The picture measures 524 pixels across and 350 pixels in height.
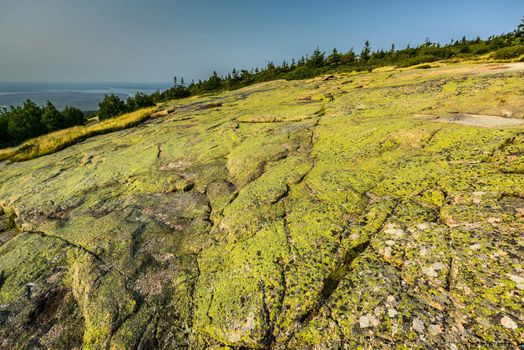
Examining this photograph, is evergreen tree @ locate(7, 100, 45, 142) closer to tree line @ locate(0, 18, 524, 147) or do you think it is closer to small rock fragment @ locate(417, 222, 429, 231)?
tree line @ locate(0, 18, 524, 147)

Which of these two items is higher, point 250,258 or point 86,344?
point 250,258

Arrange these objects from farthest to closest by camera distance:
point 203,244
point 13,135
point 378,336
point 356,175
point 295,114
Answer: point 13,135 → point 295,114 → point 356,175 → point 203,244 → point 378,336

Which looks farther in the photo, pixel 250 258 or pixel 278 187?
pixel 278 187

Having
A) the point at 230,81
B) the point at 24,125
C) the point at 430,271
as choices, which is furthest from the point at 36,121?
the point at 430,271

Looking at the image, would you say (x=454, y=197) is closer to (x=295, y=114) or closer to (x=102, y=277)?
(x=102, y=277)

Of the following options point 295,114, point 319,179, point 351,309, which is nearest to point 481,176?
point 319,179

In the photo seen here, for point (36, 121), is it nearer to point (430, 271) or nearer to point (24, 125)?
point (24, 125)

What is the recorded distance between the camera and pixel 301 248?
4.21 m

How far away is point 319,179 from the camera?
5.92 meters

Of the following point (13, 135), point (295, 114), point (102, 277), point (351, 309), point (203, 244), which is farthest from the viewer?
point (13, 135)

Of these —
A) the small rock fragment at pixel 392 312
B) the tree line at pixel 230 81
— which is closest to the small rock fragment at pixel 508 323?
the small rock fragment at pixel 392 312

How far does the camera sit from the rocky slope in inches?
119

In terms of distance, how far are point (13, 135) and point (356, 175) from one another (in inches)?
2961

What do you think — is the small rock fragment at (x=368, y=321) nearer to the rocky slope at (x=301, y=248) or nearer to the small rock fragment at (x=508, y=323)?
the rocky slope at (x=301, y=248)
